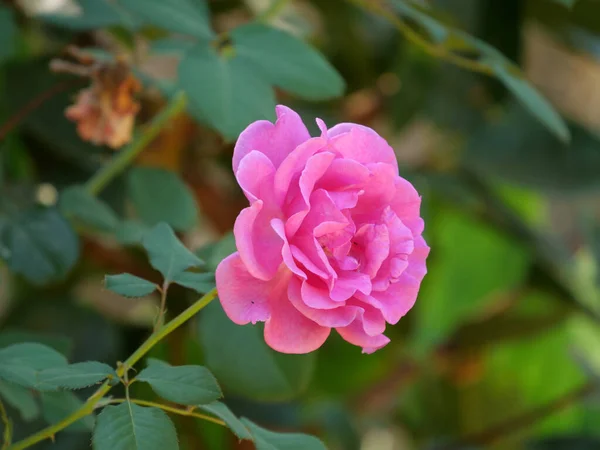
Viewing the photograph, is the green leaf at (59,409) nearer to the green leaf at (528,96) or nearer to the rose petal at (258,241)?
the rose petal at (258,241)

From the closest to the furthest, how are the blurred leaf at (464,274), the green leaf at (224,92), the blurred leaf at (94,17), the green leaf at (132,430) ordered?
the green leaf at (132,430), the green leaf at (224,92), the blurred leaf at (94,17), the blurred leaf at (464,274)

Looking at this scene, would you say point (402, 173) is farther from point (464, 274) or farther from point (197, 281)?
point (464, 274)

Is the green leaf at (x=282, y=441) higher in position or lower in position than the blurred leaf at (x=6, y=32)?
higher

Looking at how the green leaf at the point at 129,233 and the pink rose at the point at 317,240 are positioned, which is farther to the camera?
the green leaf at the point at 129,233

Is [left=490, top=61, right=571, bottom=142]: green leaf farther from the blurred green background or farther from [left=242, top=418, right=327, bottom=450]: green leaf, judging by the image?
[left=242, top=418, right=327, bottom=450]: green leaf

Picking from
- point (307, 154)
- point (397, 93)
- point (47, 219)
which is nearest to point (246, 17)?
point (397, 93)

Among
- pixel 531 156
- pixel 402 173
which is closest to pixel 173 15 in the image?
pixel 402 173

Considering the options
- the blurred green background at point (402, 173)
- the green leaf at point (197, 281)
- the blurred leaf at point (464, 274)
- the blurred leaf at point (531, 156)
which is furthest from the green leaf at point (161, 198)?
the blurred leaf at point (464, 274)
